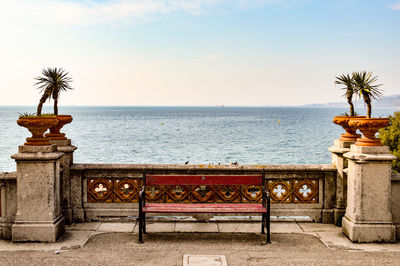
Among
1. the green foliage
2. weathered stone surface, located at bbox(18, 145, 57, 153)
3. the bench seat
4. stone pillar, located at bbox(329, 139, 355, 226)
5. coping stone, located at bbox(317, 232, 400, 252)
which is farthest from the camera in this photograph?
the green foliage

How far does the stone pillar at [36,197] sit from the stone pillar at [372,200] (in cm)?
473

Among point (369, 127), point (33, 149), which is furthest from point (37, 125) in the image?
point (369, 127)

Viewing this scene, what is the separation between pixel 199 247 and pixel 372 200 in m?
2.79

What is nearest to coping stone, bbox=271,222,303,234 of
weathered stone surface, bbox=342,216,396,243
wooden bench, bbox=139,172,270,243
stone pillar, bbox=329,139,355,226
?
wooden bench, bbox=139,172,270,243

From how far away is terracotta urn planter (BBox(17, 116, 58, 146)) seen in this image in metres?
6.07

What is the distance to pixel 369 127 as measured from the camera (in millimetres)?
6062

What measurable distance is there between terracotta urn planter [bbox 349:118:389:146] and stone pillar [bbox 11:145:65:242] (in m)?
4.78

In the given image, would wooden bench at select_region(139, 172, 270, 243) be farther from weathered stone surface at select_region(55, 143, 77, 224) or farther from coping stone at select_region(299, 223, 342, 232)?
weathered stone surface at select_region(55, 143, 77, 224)

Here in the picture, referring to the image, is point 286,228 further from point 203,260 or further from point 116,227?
point 116,227

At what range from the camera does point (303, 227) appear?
689cm

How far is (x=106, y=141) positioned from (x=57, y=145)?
203 feet

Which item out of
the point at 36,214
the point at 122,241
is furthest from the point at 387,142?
the point at 36,214

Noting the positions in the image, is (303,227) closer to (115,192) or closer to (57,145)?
(115,192)

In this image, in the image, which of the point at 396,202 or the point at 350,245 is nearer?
the point at 350,245
